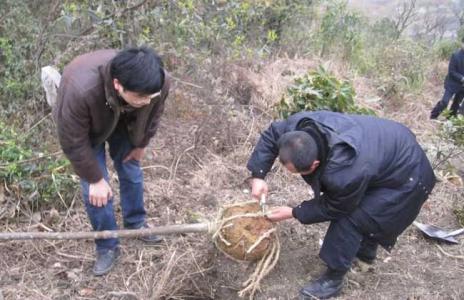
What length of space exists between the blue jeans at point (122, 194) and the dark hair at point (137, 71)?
64 cm

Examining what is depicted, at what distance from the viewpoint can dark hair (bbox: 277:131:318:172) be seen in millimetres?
2418

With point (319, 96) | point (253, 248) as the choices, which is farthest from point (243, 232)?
point (319, 96)

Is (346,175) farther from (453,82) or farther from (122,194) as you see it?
(453,82)

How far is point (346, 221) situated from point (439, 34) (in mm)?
10437

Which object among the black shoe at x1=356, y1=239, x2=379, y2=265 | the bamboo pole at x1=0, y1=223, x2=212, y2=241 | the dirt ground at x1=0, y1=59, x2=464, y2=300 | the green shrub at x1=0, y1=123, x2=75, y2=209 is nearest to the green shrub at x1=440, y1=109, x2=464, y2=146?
the dirt ground at x1=0, y1=59, x2=464, y2=300

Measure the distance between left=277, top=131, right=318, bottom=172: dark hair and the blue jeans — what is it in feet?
3.45

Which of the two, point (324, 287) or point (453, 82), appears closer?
point (324, 287)

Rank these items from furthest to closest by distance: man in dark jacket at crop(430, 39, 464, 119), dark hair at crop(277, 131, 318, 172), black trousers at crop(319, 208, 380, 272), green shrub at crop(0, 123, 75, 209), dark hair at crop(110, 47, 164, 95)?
man in dark jacket at crop(430, 39, 464, 119) < green shrub at crop(0, 123, 75, 209) < black trousers at crop(319, 208, 380, 272) < dark hair at crop(277, 131, 318, 172) < dark hair at crop(110, 47, 164, 95)

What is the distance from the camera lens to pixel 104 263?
10.5ft

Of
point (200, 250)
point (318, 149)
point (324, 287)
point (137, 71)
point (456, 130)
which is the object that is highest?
point (137, 71)

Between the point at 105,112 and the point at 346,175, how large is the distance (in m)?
1.31

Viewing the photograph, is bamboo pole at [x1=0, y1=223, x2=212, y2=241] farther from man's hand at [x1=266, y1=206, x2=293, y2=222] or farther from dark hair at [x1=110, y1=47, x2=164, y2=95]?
dark hair at [x1=110, y1=47, x2=164, y2=95]

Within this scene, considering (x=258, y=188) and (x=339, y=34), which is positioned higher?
(x=258, y=188)

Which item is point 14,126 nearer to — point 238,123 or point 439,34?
point 238,123
